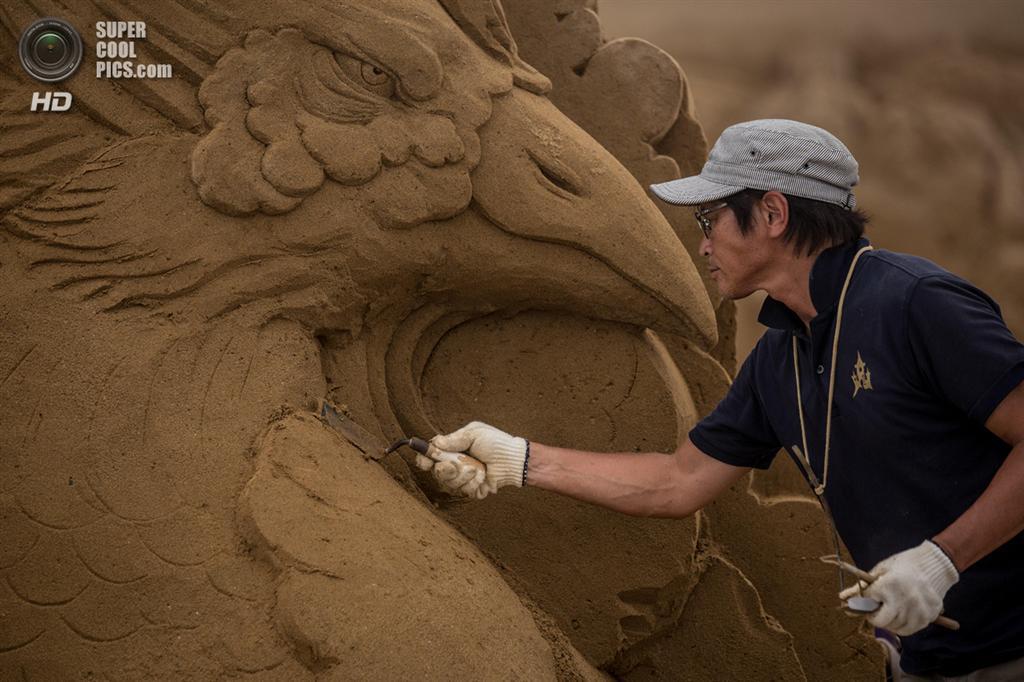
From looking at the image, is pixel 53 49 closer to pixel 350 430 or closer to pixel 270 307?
pixel 270 307

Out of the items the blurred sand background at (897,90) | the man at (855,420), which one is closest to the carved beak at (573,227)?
the man at (855,420)

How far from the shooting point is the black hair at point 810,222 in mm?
2154

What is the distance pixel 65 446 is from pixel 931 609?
1.57 meters

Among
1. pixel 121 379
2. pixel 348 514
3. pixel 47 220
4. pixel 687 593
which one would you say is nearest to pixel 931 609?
pixel 687 593

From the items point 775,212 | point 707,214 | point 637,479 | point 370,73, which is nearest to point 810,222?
point 775,212

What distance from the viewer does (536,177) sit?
2.41 meters

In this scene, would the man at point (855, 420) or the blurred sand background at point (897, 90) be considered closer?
the man at point (855, 420)

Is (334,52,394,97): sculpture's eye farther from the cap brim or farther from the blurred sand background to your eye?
the blurred sand background

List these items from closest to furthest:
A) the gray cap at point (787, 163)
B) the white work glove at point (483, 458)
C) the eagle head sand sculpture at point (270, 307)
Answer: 1. the eagle head sand sculpture at point (270, 307)
2. the gray cap at point (787, 163)
3. the white work glove at point (483, 458)

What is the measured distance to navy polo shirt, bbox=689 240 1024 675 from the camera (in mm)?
1873

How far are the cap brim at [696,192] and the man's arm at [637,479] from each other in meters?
0.56

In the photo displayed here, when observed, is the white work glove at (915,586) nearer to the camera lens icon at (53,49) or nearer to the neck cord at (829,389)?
the neck cord at (829,389)

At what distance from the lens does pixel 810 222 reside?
7.08 ft

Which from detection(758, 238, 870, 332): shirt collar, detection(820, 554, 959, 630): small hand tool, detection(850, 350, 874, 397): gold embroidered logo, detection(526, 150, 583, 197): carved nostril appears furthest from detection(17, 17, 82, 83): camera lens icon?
detection(820, 554, 959, 630): small hand tool
